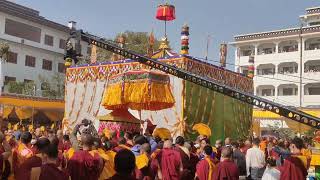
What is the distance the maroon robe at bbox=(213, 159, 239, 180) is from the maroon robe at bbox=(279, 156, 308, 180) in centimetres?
104

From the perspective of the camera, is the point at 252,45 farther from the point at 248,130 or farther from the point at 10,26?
the point at 248,130

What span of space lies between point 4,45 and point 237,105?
2019cm

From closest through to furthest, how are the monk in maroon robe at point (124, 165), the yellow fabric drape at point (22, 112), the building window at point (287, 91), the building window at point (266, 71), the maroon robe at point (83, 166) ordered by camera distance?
the monk in maroon robe at point (124, 165) → the maroon robe at point (83, 166) → the yellow fabric drape at point (22, 112) → the building window at point (287, 91) → the building window at point (266, 71)

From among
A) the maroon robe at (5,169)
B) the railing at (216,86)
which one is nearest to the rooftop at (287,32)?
the railing at (216,86)

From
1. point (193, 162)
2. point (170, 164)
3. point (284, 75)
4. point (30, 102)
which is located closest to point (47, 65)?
point (30, 102)

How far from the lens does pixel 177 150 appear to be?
8.16 meters

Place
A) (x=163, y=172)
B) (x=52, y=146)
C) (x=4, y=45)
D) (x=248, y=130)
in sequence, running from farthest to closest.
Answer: (x=4, y=45) < (x=248, y=130) < (x=163, y=172) < (x=52, y=146)

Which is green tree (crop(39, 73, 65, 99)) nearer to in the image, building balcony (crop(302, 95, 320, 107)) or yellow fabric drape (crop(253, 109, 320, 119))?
yellow fabric drape (crop(253, 109, 320, 119))

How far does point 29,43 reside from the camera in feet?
123

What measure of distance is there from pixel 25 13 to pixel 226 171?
34.3m

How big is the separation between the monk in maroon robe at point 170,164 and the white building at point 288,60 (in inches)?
1379

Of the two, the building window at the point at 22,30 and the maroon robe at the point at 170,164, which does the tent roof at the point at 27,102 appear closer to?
the building window at the point at 22,30

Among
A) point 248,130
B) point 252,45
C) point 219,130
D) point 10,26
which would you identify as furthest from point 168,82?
point 252,45

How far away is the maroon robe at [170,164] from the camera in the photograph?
768cm
